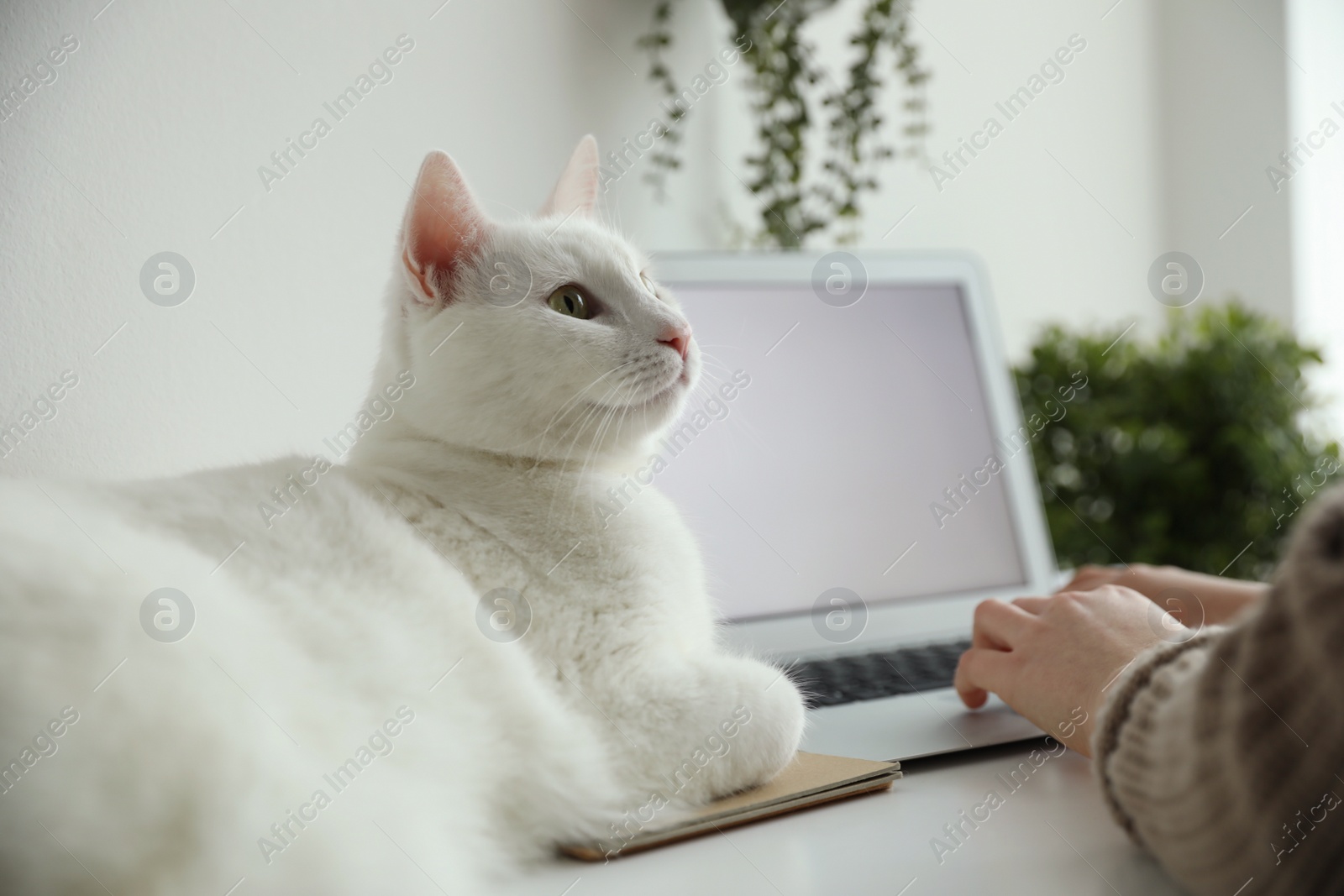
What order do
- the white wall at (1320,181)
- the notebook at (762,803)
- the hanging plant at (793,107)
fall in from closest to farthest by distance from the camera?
the notebook at (762,803)
the hanging plant at (793,107)
the white wall at (1320,181)

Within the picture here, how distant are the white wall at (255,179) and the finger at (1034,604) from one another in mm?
886

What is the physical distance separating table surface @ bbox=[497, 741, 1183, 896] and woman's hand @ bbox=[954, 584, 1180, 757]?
7 cm

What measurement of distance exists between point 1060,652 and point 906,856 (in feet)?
1.04

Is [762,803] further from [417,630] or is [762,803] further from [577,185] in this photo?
[577,185]

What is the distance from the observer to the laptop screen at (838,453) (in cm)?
128

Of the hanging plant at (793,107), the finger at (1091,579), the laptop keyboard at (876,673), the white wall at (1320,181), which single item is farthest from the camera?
the white wall at (1320,181)

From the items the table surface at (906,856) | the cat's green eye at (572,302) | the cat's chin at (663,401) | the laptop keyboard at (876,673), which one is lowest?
the laptop keyboard at (876,673)

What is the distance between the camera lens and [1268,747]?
0.45m

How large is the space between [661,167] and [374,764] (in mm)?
1358

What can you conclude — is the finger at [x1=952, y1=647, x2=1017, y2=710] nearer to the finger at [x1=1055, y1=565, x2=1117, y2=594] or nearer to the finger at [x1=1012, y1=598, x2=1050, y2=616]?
the finger at [x1=1012, y1=598, x2=1050, y2=616]

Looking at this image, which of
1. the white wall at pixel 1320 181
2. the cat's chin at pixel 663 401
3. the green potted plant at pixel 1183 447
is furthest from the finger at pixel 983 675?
the white wall at pixel 1320 181

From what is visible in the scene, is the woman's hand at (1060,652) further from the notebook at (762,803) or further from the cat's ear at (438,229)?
the cat's ear at (438,229)

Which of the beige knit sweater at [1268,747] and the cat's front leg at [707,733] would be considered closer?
the beige knit sweater at [1268,747]

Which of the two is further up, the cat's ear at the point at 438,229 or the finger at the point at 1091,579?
the cat's ear at the point at 438,229
